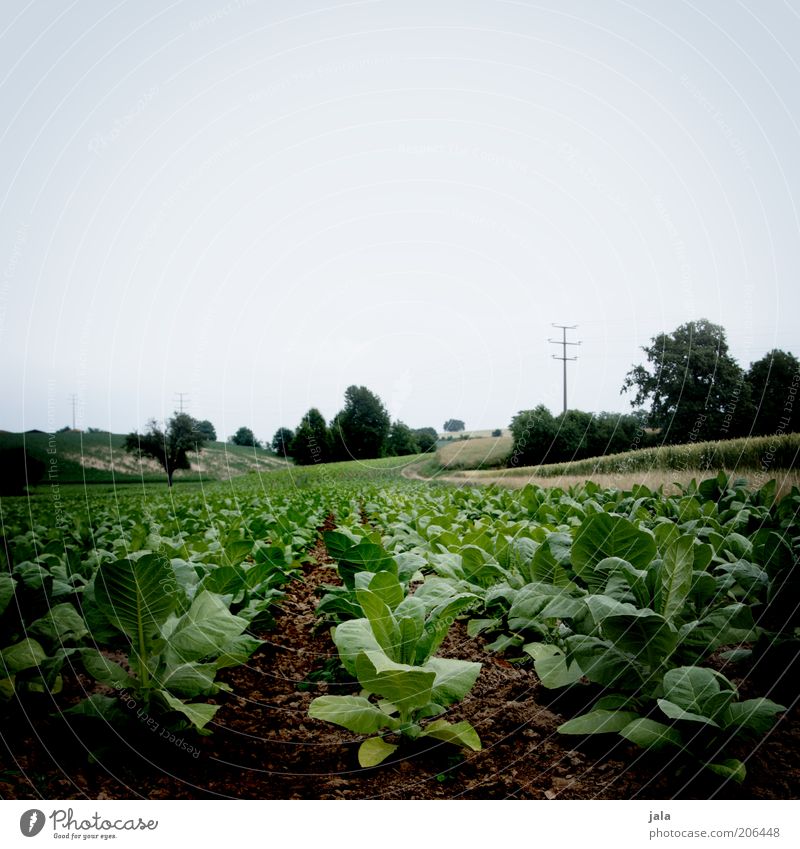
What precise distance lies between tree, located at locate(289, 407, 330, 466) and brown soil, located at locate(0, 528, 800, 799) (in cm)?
212

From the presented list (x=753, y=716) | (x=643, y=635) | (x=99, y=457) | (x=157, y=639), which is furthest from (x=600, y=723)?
(x=99, y=457)

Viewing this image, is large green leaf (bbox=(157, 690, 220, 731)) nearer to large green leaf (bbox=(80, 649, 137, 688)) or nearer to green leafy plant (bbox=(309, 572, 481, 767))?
large green leaf (bbox=(80, 649, 137, 688))

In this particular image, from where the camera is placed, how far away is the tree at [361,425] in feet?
11.3

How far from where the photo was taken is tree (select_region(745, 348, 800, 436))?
282 centimetres

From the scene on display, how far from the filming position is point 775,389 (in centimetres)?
294

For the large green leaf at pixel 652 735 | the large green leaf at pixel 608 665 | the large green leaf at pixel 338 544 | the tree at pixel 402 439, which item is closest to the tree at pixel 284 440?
the tree at pixel 402 439

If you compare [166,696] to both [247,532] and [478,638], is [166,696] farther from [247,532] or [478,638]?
[247,532]

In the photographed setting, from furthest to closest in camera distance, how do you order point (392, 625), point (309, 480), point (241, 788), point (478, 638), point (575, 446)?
point (309, 480) < point (575, 446) < point (478, 638) < point (392, 625) < point (241, 788)

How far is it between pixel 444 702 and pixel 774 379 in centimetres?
229

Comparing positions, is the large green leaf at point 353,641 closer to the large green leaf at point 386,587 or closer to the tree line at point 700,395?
the large green leaf at point 386,587

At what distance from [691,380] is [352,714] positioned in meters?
2.49

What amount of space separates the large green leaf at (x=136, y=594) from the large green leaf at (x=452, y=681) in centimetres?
85

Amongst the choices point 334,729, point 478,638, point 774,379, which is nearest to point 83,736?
point 334,729

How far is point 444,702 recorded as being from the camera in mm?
1788
